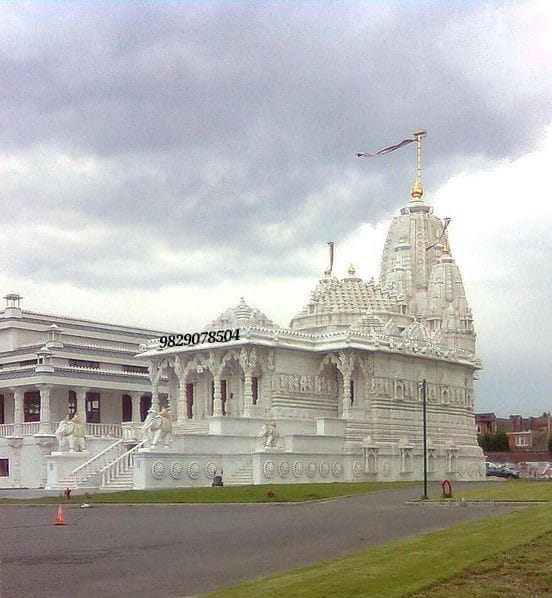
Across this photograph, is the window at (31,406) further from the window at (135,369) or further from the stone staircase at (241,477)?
the stone staircase at (241,477)

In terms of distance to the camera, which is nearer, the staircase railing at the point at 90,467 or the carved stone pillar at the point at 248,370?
the staircase railing at the point at 90,467

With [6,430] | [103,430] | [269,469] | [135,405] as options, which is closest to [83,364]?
[135,405]

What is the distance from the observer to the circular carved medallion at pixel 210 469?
63.0m

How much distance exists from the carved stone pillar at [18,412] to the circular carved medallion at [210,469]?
1881 cm

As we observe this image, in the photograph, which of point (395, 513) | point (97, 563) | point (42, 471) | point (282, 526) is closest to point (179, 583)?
point (97, 563)

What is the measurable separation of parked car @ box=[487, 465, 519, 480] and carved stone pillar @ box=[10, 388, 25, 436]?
128ft

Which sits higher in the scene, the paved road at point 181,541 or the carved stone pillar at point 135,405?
the carved stone pillar at point 135,405

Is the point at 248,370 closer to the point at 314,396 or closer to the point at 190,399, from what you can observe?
the point at 314,396

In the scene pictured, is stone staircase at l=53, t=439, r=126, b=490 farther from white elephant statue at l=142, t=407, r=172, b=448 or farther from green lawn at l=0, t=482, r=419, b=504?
green lawn at l=0, t=482, r=419, b=504

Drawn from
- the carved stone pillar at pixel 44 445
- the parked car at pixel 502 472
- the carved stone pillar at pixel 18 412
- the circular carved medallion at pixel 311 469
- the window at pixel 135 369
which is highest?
the window at pixel 135 369

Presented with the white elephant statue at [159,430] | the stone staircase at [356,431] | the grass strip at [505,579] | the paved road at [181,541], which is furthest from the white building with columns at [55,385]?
the grass strip at [505,579]

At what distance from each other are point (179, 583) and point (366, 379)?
194 feet

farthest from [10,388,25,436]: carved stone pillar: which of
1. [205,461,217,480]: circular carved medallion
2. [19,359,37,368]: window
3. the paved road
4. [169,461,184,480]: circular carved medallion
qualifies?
the paved road

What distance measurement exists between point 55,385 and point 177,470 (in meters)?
19.7
